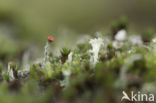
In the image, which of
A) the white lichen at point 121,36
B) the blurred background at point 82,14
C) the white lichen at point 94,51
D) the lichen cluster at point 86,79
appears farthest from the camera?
the blurred background at point 82,14

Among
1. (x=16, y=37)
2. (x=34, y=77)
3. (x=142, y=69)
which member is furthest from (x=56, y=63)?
(x=16, y=37)

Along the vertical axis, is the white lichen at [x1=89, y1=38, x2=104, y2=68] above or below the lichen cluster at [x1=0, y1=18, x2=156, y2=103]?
above

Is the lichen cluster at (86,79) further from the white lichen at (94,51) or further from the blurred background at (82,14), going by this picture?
the blurred background at (82,14)

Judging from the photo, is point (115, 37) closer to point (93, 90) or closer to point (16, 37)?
point (93, 90)

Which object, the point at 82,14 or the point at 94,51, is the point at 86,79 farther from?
the point at 82,14

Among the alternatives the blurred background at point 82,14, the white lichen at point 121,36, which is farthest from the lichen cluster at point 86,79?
the blurred background at point 82,14

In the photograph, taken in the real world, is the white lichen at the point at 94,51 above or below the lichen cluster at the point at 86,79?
above

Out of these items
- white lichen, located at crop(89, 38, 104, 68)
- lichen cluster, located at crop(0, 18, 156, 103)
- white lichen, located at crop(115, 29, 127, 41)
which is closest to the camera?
lichen cluster, located at crop(0, 18, 156, 103)

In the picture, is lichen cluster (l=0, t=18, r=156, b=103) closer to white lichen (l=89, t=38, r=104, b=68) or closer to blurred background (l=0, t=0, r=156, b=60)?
white lichen (l=89, t=38, r=104, b=68)

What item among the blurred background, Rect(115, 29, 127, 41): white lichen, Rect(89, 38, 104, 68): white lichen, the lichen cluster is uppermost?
the blurred background

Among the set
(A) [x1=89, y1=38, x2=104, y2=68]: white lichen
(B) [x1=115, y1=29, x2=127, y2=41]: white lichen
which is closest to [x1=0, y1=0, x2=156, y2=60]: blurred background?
(B) [x1=115, y1=29, x2=127, y2=41]: white lichen

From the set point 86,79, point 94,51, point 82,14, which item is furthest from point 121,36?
point 82,14
